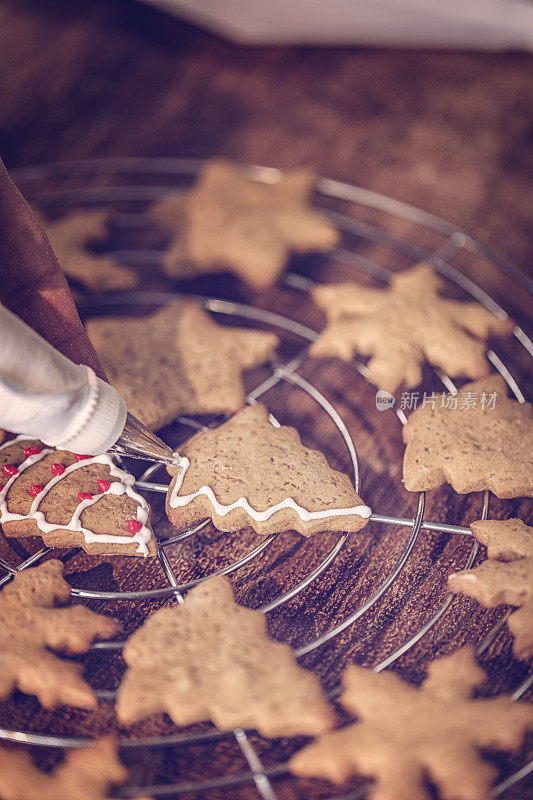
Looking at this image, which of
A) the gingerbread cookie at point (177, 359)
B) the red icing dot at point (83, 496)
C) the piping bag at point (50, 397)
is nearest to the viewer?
the piping bag at point (50, 397)

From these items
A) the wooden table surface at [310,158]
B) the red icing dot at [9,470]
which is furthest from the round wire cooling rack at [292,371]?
the red icing dot at [9,470]

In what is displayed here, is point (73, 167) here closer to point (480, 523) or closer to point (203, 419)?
point (203, 419)

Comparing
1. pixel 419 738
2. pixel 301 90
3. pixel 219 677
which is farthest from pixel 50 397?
pixel 301 90

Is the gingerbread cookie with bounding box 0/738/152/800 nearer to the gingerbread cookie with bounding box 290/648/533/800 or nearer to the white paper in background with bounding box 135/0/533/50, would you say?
the gingerbread cookie with bounding box 290/648/533/800

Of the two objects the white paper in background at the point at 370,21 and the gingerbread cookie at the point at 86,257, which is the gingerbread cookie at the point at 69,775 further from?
the white paper in background at the point at 370,21

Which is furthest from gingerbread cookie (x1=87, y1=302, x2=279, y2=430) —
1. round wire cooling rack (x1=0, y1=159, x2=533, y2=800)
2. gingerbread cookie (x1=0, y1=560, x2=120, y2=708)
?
gingerbread cookie (x1=0, y1=560, x2=120, y2=708)

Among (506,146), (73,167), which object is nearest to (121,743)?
(73,167)

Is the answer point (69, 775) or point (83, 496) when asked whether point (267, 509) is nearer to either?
point (83, 496)
